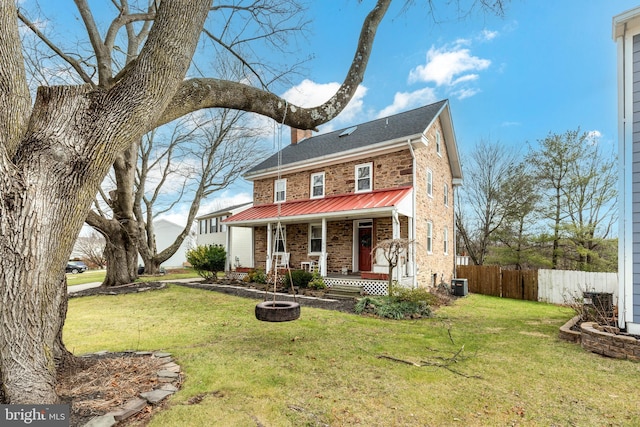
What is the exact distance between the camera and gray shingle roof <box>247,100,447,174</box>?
13312mm

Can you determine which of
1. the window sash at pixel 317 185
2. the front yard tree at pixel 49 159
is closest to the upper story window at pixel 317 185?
the window sash at pixel 317 185

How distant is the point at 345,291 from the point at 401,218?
143 inches

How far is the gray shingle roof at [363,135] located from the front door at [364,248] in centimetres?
359

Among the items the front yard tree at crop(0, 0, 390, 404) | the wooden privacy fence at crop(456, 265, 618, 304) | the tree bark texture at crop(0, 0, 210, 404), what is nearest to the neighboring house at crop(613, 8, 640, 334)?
the wooden privacy fence at crop(456, 265, 618, 304)

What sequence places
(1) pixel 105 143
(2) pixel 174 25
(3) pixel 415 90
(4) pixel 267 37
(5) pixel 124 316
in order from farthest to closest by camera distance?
(3) pixel 415 90 → (5) pixel 124 316 → (4) pixel 267 37 → (2) pixel 174 25 → (1) pixel 105 143

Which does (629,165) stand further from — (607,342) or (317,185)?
(317,185)

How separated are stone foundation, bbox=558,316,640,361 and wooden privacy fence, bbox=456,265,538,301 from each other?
8.16 metres

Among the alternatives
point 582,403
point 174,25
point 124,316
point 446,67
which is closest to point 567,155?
point 446,67

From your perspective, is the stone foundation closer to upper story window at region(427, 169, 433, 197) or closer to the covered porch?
the covered porch

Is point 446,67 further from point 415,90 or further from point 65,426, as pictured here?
point 65,426

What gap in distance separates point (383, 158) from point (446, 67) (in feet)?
19.6

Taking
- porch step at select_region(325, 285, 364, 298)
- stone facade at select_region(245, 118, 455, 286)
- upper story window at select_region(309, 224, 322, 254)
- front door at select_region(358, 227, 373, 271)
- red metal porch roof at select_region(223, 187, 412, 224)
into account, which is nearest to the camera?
porch step at select_region(325, 285, 364, 298)

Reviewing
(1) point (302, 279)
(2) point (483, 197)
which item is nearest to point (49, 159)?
(1) point (302, 279)

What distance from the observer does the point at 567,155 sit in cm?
1642
